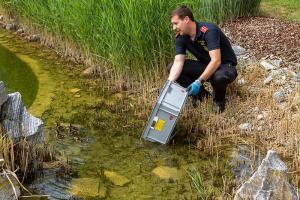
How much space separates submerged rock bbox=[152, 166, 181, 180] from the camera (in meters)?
4.72

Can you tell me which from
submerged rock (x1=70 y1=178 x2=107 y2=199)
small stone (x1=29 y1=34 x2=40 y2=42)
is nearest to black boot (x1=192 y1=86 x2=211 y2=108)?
submerged rock (x1=70 y1=178 x2=107 y2=199)

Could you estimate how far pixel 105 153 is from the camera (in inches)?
208

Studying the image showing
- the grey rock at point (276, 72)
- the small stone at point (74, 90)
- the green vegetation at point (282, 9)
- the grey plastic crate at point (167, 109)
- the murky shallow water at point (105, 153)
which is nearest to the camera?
the murky shallow water at point (105, 153)

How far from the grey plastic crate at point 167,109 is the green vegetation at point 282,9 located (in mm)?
4572

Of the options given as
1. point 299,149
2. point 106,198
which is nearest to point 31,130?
point 106,198

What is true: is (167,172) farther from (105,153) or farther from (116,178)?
(105,153)

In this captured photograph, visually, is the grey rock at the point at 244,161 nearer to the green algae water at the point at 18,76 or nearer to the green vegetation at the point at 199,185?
the green vegetation at the point at 199,185

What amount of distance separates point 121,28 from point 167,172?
91.5 inches

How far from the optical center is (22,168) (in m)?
4.54

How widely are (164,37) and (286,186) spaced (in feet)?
10.1

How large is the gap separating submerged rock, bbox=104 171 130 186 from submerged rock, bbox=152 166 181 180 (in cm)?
32

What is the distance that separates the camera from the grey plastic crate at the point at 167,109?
204 inches

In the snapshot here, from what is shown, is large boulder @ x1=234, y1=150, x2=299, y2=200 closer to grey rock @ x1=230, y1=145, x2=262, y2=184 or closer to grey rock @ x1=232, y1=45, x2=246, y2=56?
grey rock @ x1=230, y1=145, x2=262, y2=184

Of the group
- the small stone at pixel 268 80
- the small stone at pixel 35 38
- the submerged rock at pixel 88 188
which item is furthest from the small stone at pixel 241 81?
the small stone at pixel 35 38
